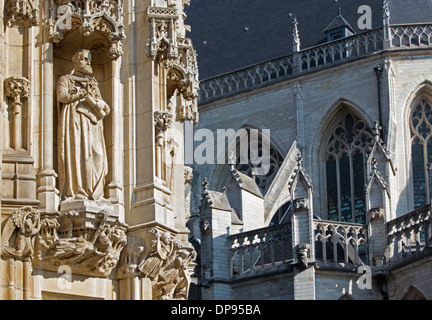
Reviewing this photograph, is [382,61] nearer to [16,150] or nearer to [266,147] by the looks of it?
[266,147]

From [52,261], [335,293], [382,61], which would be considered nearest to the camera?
[52,261]

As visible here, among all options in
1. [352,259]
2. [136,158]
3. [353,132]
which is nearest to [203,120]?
[353,132]

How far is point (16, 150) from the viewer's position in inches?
426

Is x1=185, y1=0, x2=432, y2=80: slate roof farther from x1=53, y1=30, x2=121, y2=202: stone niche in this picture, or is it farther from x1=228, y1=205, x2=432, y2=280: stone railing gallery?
x1=53, y1=30, x2=121, y2=202: stone niche

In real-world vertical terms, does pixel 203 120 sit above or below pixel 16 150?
above

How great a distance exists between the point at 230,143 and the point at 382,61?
5.85m

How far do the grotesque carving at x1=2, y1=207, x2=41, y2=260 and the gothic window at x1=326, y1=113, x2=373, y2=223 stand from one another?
24907 millimetres

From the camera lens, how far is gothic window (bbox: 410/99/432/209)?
34.6m

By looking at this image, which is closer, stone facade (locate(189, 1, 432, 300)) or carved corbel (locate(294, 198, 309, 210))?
stone facade (locate(189, 1, 432, 300))

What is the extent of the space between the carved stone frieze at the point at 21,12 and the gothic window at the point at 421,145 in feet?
79.6

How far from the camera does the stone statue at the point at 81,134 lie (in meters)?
11.3

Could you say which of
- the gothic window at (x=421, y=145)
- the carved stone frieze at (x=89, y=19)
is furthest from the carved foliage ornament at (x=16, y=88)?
the gothic window at (x=421, y=145)

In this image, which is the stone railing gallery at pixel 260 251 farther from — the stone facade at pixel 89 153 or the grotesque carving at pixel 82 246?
the grotesque carving at pixel 82 246

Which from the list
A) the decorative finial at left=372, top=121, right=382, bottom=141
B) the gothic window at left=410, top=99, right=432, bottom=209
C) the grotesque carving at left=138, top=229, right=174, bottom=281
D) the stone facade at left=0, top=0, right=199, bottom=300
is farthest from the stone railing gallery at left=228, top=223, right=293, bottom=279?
the grotesque carving at left=138, top=229, right=174, bottom=281
